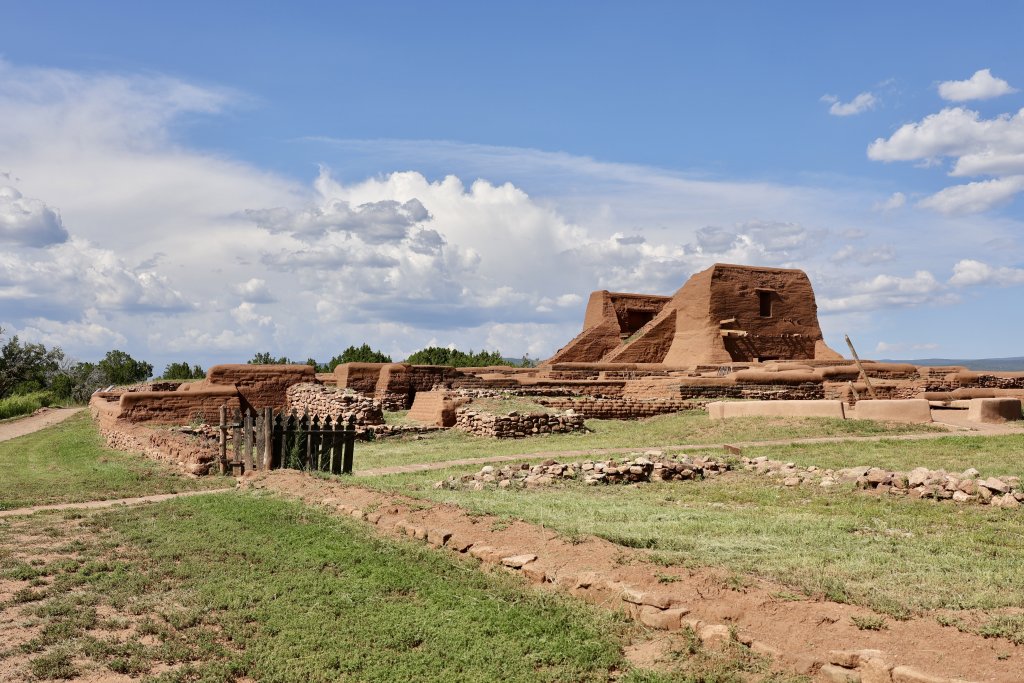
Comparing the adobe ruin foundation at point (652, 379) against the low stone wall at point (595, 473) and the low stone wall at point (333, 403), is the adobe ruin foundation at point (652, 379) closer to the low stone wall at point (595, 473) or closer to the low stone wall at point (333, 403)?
the low stone wall at point (333, 403)

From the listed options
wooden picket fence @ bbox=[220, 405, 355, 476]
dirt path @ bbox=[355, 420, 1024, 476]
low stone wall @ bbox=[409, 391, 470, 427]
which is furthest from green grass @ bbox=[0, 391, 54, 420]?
dirt path @ bbox=[355, 420, 1024, 476]

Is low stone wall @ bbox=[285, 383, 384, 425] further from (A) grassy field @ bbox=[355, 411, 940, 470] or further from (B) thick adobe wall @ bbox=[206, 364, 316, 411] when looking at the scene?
(A) grassy field @ bbox=[355, 411, 940, 470]

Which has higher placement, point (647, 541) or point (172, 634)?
point (647, 541)

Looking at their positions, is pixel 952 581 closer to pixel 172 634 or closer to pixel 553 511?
pixel 553 511

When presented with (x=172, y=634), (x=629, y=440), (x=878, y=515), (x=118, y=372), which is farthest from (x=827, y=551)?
(x=118, y=372)

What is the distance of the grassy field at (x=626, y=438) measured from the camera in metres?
16.5

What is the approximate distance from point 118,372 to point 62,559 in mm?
61571

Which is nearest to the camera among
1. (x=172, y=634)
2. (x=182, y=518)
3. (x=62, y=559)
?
(x=172, y=634)

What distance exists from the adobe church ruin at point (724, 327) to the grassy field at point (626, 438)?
15.6 metres

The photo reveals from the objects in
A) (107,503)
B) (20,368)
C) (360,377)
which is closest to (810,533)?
(107,503)

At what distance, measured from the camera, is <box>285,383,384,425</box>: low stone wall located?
A: 69.9 feet

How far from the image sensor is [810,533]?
7188 millimetres

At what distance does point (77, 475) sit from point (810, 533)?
1210 cm

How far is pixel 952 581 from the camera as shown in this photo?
5.46m
